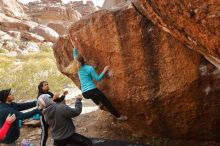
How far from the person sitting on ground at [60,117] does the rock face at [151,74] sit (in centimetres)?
189

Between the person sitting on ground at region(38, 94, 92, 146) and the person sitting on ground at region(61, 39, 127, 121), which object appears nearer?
the person sitting on ground at region(38, 94, 92, 146)

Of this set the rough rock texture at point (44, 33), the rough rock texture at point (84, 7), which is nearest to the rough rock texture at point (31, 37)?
the rough rock texture at point (44, 33)

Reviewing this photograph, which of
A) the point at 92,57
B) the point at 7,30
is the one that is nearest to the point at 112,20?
the point at 92,57

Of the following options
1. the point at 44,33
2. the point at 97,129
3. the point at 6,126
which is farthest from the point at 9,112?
the point at 44,33

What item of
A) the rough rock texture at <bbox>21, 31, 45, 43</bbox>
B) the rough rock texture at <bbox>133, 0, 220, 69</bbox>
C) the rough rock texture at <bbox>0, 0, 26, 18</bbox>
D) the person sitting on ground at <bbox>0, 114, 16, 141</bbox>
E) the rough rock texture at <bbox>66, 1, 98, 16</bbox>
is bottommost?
the person sitting on ground at <bbox>0, 114, 16, 141</bbox>

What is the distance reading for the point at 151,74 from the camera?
9617 millimetres

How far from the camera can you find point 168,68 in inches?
369

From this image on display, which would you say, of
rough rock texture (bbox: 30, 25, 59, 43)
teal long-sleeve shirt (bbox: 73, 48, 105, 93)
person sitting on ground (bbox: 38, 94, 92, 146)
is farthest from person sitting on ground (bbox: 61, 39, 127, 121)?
rough rock texture (bbox: 30, 25, 59, 43)

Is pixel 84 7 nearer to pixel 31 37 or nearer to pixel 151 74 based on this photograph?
pixel 31 37

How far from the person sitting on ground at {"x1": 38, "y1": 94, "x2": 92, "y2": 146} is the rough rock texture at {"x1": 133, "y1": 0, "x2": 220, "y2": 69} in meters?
3.29

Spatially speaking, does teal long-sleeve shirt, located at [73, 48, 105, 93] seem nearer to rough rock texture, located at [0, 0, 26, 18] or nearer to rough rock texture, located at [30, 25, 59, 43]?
rough rock texture, located at [30, 25, 59, 43]

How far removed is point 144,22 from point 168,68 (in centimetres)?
143

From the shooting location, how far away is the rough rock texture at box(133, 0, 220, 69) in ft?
18.1

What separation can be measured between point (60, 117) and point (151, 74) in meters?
2.86
